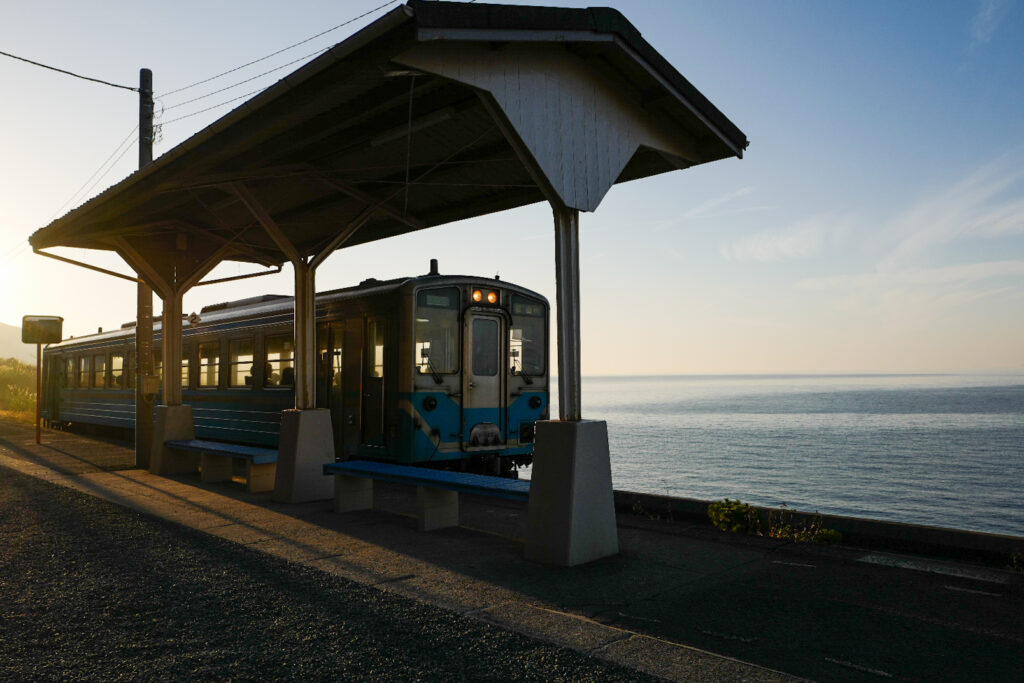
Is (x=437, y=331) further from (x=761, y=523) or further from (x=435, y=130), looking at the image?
(x=761, y=523)

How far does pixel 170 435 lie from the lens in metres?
11.9

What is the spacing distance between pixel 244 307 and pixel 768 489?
818 inches

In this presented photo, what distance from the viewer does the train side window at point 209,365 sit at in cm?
1466

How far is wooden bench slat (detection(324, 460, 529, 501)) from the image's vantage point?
656cm

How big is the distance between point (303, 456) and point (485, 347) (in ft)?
9.98

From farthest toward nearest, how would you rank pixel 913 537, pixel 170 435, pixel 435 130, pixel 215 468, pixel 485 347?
1. pixel 170 435
2. pixel 215 468
3. pixel 485 347
4. pixel 435 130
5. pixel 913 537

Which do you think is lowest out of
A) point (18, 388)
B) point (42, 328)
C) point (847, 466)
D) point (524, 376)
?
point (847, 466)

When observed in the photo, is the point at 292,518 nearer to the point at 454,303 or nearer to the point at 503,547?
the point at 503,547

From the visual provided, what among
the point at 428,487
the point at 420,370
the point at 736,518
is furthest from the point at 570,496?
the point at 420,370

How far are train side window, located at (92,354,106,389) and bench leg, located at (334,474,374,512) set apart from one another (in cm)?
1416

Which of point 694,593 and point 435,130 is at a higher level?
point 435,130

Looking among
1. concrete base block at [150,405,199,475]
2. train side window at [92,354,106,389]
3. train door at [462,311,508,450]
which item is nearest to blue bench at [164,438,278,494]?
concrete base block at [150,405,199,475]

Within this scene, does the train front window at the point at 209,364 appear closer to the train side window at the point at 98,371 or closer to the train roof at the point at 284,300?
the train roof at the point at 284,300

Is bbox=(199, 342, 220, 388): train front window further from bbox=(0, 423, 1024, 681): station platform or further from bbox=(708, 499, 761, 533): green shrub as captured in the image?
bbox=(708, 499, 761, 533): green shrub
